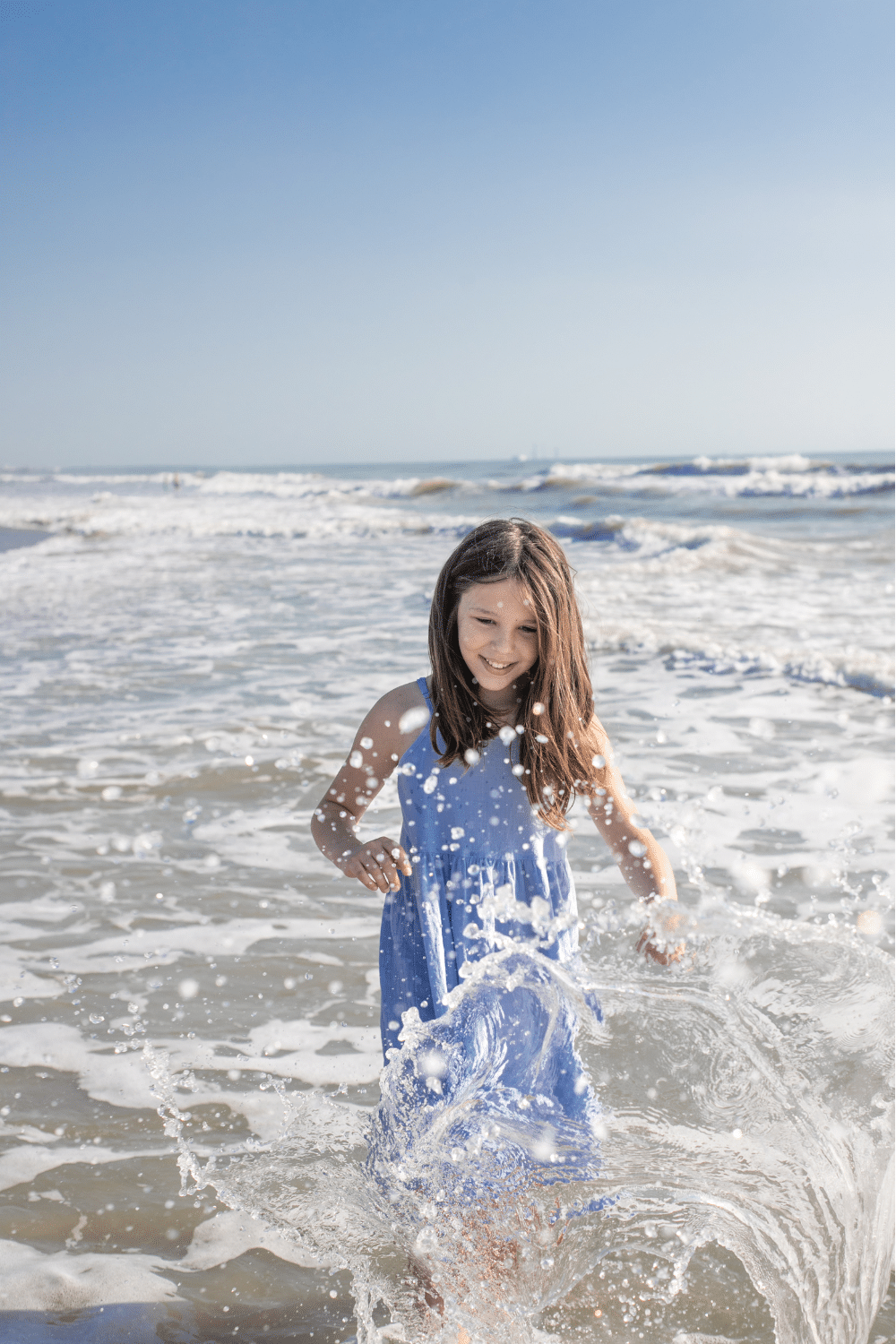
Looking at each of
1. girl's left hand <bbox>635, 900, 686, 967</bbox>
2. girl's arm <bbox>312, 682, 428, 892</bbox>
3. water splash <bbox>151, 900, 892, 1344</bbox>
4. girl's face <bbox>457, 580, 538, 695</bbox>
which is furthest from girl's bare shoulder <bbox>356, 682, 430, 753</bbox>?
girl's left hand <bbox>635, 900, 686, 967</bbox>

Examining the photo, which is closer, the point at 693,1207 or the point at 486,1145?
the point at 486,1145

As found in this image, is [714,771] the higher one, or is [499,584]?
[499,584]

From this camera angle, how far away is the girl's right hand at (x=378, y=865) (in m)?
1.86

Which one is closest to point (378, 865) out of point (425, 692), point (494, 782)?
point (494, 782)

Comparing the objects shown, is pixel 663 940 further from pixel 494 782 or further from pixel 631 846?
pixel 494 782

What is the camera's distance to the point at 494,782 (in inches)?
83.4

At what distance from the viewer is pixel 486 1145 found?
1942 mm

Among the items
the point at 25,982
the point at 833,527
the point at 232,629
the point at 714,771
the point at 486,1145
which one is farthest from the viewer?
the point at 833,527

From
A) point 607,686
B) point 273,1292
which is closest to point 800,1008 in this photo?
point 273,1292

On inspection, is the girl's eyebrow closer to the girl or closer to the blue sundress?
the girl

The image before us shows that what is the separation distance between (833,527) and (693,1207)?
62.3 feet

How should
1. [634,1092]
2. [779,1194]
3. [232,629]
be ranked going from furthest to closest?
[232,629] < [634,1092] < [779,1194]

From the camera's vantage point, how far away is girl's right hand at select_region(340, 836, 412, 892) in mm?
1861

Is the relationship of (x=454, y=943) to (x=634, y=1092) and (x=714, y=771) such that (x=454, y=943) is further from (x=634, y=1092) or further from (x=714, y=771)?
(x=714, y=771)
